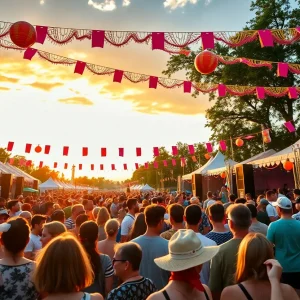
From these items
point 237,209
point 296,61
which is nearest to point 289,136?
point 296,61

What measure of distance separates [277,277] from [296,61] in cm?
2665

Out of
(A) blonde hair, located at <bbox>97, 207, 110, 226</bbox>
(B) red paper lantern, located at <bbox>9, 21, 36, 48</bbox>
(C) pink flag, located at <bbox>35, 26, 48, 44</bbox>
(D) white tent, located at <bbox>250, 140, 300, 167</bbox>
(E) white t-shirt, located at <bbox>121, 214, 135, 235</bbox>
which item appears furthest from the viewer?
(D) white tent, located at <bbox>250, 140, 300, 167</bbox>

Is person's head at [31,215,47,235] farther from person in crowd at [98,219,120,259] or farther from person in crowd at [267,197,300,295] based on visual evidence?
person in crowd at [267,197,300,295]

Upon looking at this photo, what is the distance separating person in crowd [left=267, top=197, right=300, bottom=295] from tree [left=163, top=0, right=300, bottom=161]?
845 inches

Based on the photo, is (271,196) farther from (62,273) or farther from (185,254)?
(62,273)

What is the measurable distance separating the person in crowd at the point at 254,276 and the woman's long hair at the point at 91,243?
1449 mm

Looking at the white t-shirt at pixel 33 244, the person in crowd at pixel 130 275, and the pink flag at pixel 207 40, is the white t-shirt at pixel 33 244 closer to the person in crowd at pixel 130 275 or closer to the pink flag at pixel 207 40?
the person in crowd at pixel 130 275

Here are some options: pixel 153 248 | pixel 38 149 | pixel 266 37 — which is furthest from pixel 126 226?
pixel 38 149

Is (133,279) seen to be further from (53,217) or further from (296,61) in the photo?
(296,61)

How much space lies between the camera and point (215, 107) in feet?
92.3

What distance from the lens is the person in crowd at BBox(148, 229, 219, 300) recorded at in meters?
1.71

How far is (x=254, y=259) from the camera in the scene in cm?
183

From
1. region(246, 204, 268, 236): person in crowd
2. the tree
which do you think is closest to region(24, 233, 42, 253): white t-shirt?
region(246, 204, 268, 236): person in crowd

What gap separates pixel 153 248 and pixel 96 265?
611 mm
